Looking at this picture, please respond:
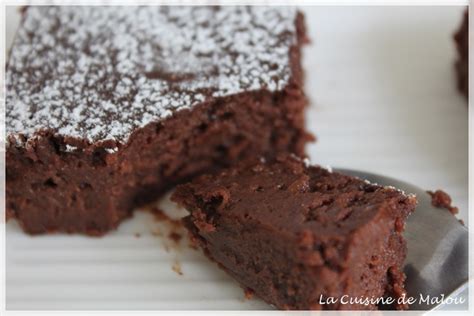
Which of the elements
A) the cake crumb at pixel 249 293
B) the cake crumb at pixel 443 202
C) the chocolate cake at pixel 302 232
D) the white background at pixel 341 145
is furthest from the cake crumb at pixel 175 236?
the cake crumb at pixel 443 202

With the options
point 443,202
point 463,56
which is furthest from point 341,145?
point 463,56

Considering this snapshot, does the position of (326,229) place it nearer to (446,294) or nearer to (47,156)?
(446,294)

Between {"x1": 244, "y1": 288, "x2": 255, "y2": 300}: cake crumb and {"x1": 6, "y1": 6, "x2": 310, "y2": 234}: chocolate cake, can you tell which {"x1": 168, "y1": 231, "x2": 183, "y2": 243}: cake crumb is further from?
{"x1": 244, "y1": 288, "x2": 255, "y2": 300}: cake crumb

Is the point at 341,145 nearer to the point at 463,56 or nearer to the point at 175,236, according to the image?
the point at 463,56

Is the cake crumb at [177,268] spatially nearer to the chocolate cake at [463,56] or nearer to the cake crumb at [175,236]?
the cake crumb at [175,236]

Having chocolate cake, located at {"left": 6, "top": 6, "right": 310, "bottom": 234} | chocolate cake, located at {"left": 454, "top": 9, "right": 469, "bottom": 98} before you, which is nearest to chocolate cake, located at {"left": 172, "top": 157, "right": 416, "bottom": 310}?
chocolate cake, located at {"left": 6, "top": 6, "right": 310, "bottom": 234}
